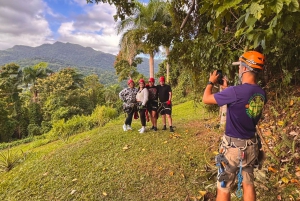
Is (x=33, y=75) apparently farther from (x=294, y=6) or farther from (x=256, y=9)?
(x=294, y=6)

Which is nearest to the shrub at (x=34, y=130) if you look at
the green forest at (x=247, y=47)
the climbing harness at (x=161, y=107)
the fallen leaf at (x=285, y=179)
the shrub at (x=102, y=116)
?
the shrub at (x=102, y=116)

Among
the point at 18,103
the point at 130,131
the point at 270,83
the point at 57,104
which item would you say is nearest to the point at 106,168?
the point at 130,131

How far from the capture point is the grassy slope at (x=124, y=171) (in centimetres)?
411

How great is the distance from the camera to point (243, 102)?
2.46m

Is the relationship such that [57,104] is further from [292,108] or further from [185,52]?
[292,108]

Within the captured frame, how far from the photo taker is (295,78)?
4.32 m

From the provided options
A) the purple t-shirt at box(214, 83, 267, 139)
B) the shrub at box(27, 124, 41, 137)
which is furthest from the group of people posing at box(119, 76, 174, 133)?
the shrub at box(27, 124, 41, 137)

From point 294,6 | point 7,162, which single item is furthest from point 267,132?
point 7,162

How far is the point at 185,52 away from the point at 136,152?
2.73 meters

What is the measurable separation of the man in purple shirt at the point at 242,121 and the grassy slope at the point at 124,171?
1.30 m

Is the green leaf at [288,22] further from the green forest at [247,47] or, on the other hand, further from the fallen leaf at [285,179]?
the fallen leaf at [285,179]

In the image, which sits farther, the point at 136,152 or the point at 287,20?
the point at 136,152

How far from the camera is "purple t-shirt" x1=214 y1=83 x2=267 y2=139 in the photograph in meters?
2.46

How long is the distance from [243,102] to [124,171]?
3.16m
